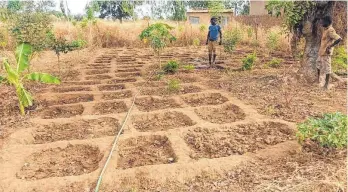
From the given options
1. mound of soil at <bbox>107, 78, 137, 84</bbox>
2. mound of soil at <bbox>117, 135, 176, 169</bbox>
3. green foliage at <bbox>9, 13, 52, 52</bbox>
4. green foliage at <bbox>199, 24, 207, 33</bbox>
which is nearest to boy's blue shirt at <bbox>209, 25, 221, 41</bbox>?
mound of soil at <bbox>107, 78, 137, 84</bbox>

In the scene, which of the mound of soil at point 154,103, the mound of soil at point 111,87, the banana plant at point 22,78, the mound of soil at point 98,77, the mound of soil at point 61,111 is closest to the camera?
the banana plant at point 22,78

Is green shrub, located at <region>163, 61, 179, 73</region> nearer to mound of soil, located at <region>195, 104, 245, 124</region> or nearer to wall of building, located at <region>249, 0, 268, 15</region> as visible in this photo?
mound of soil, located at <region>195, 104, 245, 124</region>

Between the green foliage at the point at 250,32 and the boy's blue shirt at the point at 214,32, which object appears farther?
the green foliage at the point at 250,32

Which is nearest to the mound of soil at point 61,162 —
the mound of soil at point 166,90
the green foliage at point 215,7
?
the mound of soil at point 166,90

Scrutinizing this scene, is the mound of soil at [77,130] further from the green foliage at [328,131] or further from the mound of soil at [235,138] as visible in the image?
the green foliage at [328,131]

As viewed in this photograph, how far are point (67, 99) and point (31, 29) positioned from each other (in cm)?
167

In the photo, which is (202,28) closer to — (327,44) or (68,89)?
(68,89)

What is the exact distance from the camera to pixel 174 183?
310cm

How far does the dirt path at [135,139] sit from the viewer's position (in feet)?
10.7

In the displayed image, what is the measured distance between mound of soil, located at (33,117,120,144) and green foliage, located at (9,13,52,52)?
2.39m

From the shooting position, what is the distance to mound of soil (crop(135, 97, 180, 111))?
5.37 metres

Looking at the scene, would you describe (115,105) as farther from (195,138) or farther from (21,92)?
(195,138)

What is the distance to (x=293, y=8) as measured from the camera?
19.7ft

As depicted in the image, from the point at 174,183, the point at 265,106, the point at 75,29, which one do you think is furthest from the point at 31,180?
the point at 75,29
